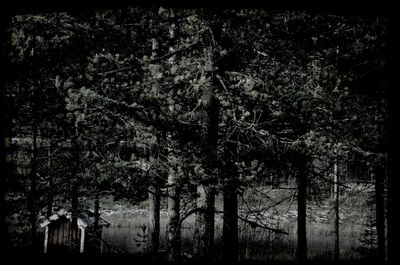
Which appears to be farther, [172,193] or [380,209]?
[380,209]

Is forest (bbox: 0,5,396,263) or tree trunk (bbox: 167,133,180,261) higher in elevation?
forest (bbox: 0,5,396,263)

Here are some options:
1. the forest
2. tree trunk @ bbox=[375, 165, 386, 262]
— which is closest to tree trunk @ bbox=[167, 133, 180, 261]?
the forest

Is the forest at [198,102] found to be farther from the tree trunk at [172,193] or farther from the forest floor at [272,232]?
the forest floor at [272,232]

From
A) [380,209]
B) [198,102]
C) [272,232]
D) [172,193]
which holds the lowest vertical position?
[272,232]

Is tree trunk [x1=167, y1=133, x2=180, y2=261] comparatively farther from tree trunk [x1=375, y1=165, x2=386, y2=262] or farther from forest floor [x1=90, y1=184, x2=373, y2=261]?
tree trunk [x1=375, y1=165, x2=386, y2=262]

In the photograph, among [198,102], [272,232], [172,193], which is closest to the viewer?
[198,102]

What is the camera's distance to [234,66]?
1020 centimetres

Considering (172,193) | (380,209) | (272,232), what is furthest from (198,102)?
(380,209)

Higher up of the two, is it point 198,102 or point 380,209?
point 198,102

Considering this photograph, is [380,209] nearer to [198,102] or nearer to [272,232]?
[272,232]

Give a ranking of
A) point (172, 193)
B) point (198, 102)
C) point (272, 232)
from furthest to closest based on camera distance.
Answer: point (272, 232) → point (172, 193) → point (198, 102)

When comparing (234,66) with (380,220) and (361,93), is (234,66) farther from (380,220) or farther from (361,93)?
(380,220)

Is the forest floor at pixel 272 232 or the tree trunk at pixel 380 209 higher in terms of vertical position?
the tree trunk at pixel 380 209

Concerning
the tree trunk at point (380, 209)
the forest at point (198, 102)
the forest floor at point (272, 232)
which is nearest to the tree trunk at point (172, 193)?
the forest at point (198, 102)
